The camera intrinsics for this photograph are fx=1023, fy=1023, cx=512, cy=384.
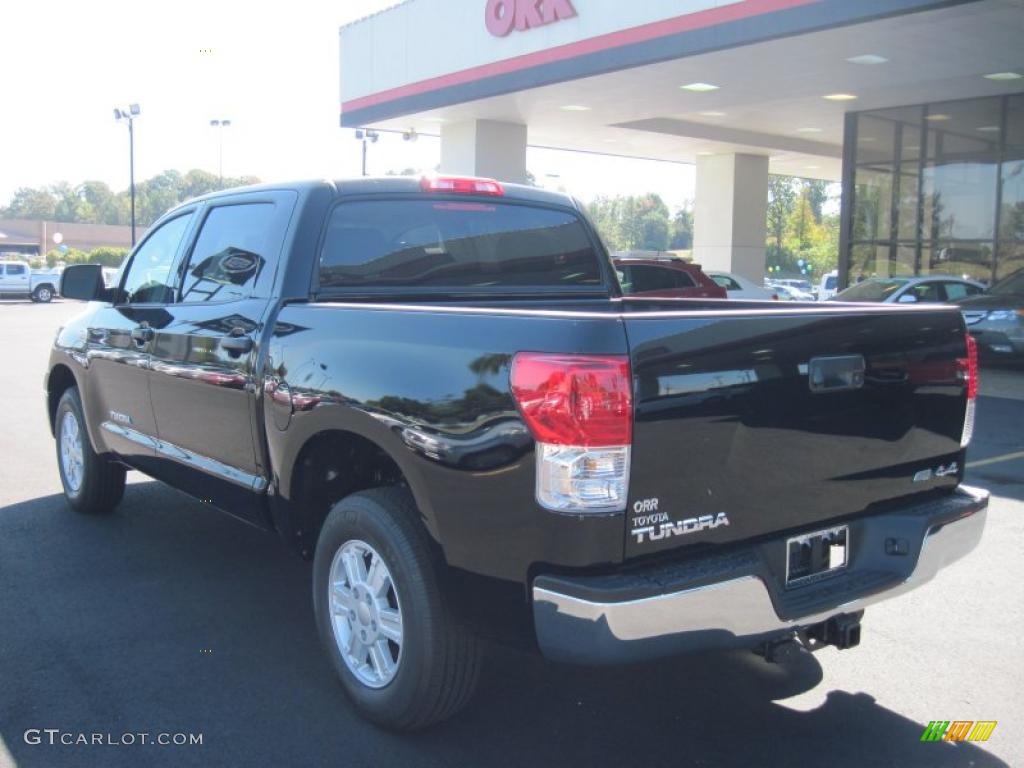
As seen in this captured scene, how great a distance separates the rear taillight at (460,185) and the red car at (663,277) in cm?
867

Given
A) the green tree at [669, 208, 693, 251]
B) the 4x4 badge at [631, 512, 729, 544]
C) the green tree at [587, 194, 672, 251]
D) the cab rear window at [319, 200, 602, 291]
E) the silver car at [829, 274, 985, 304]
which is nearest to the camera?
the 4x4 badge at [631, 512, 729, 544]

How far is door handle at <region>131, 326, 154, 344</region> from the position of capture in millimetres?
5312

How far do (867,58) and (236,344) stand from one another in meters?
14.4

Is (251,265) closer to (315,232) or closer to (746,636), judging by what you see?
(315,232)

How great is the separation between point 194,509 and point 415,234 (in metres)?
3.03

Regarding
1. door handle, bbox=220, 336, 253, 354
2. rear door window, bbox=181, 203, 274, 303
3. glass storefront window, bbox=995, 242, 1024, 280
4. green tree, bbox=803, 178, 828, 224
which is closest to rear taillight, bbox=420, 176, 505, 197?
rear door window, bbox=181, 203, 274, 303

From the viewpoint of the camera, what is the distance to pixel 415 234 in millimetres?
4863

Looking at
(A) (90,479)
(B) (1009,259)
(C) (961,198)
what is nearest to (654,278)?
(A) (90,479)

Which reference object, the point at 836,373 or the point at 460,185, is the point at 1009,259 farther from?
Result: the point at 836,373

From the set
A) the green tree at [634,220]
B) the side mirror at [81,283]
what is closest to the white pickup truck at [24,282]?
the side mirror at [81,283]

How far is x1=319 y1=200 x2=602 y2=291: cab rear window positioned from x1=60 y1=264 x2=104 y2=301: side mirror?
2.32 meters

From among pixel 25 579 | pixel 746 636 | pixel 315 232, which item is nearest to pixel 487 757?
pixel 746 636

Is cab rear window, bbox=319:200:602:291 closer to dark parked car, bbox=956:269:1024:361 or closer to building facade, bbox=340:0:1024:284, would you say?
building facade, bbox=340:0:1024:284

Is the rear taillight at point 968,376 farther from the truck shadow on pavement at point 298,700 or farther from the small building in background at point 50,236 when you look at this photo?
the small building in background at point 50,236
